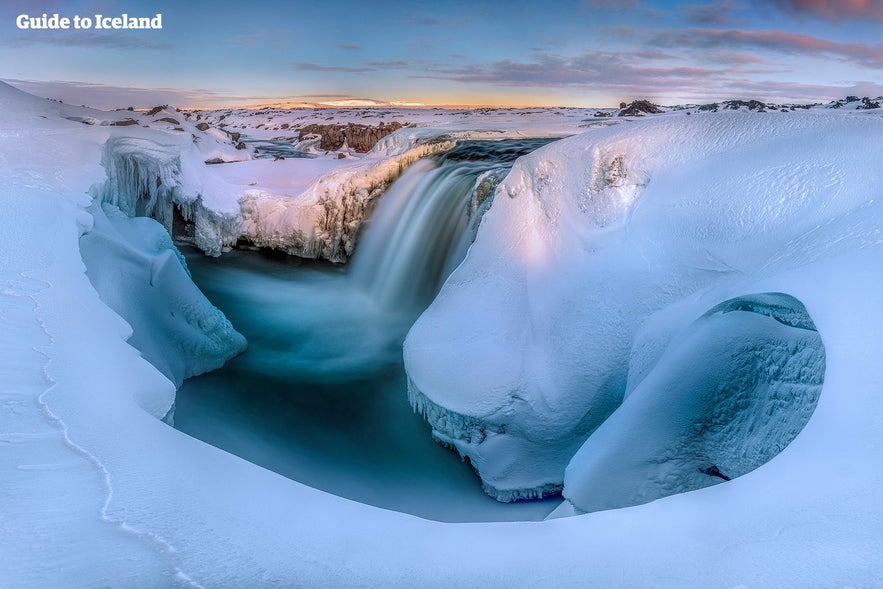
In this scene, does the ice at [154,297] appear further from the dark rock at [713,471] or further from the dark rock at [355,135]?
the dark rock at [355,135]

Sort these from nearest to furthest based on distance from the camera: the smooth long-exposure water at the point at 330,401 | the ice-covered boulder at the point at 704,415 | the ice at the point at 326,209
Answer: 1. the ice-covered boulder at the point at 704,415
2. the smooth long-exposure water at the point at 330,401
3. the ice at the point at 326,209

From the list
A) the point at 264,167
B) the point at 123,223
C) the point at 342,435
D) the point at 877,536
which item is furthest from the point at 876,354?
the point at 264,167

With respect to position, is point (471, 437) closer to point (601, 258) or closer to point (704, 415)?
point (601, 258)

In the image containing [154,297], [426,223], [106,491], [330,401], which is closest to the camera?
[106,491]

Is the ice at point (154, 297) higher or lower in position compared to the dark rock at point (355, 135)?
lower

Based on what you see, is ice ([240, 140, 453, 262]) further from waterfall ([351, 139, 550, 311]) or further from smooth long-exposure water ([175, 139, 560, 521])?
smooth long-exposure water ([175, 139, 560, 521])

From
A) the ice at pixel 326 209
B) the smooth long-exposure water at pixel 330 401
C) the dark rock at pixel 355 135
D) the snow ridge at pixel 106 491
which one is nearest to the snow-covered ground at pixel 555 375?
the snow ridge at pixel 106 491

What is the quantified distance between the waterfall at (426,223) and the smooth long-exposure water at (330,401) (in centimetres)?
8

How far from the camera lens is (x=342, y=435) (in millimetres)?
4680

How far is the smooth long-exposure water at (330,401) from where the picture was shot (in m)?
3.87

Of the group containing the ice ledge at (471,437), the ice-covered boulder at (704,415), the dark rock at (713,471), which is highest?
the ice-covered boulder at (704,415)

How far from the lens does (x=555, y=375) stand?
12.3 feet

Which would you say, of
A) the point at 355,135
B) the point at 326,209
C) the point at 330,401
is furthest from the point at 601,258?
the point at 355,135

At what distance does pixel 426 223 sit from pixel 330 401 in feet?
9.44
